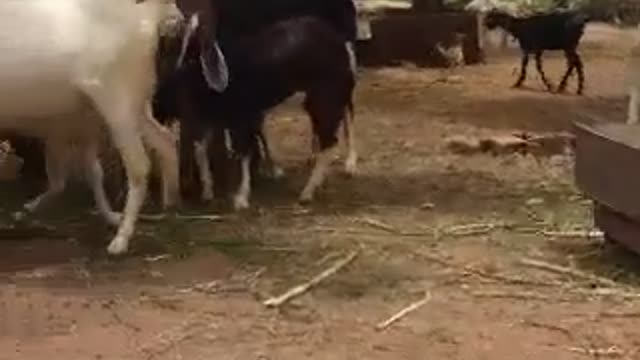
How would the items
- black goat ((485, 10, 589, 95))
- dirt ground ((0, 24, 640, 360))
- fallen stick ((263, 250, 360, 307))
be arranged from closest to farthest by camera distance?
A: 1. dirt ground ((0, 24, 640, 360))
2. fallen stick ((263, 250, 360, 307))
3. black goat ((485, 10, 589, 95))

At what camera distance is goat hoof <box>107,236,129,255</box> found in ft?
22.0

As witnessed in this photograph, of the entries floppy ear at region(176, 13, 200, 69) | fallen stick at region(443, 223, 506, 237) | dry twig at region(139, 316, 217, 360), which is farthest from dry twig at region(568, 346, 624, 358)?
floppy ear at region(176, 13, 200, 69)

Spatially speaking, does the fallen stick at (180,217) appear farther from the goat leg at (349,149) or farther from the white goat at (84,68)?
the goat leg at (349,149)

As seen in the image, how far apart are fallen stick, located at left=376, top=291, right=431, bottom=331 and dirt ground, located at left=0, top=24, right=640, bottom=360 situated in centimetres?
3

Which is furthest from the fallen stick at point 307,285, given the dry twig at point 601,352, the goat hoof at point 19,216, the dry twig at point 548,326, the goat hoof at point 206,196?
the goat hoof at point 19,216

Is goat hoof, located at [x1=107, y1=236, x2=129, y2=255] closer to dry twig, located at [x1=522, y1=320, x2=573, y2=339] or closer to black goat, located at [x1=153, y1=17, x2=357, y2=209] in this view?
black goat, located at [x1=153, y1=17, x2=357, y2=209]

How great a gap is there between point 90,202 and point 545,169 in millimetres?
3026

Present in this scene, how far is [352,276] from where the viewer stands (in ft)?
20.6

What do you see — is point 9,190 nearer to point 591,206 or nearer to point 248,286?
point 248,286

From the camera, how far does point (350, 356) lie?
5078 mm

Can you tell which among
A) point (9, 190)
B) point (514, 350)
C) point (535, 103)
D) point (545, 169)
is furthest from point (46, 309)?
point (535, 103)

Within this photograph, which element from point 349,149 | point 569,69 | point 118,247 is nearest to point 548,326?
point 118,247

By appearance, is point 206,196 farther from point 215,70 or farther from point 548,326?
point 548,326

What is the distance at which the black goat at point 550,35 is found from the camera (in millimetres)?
14344
